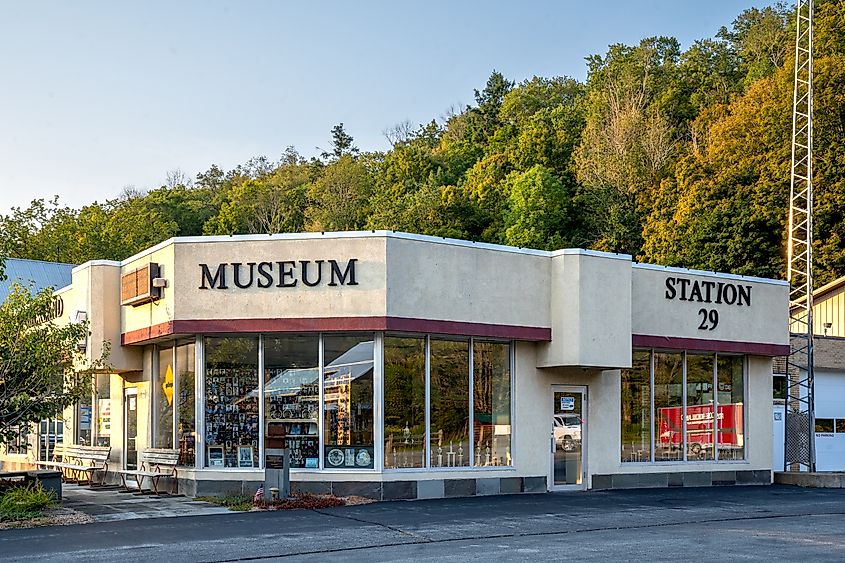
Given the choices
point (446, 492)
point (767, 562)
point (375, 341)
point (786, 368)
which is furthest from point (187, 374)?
point (786, 368)

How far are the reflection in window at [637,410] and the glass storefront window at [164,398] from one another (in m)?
9.39

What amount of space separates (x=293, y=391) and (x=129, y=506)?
354cm

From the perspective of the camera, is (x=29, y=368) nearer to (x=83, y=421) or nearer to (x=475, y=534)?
(x=83, y=421)

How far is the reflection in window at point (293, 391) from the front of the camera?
66.0 ft

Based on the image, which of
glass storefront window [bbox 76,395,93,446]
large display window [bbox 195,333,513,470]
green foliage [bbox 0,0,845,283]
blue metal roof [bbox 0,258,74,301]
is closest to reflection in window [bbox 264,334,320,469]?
large display window [bbox 195,333,513,470]

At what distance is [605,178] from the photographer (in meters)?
58.8

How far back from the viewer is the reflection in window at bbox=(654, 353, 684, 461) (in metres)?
23.6

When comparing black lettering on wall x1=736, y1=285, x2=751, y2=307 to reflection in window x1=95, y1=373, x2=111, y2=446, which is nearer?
black lettering on wall x1=736, y1=285, x2=751, y2=307

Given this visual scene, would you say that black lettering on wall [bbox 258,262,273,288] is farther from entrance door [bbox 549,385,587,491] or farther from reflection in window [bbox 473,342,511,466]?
entrance door [bbox 549,385,587,491]

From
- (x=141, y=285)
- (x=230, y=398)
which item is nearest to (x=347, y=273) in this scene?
(x=230, y=398)

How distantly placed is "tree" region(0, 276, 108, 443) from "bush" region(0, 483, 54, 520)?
1009 millimetres

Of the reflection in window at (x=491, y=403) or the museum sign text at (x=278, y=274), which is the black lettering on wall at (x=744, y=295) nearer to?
the reflection in window at (x=491, y=403)

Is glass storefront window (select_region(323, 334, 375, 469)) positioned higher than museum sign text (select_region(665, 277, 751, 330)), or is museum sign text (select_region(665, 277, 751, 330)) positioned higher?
museum sign text (select_region(665, 277, 751, 330))

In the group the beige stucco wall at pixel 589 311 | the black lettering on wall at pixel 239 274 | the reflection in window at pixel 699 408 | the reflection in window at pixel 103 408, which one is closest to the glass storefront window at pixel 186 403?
the black lettering on wall at pixel 239 274
